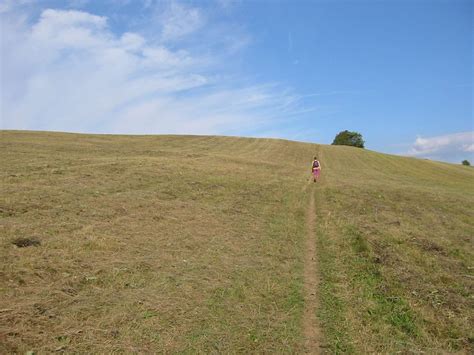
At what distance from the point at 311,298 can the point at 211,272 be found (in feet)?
8.71

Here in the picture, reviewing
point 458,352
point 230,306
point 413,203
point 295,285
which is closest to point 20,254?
point 230,306

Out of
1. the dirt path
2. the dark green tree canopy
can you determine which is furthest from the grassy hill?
the dark green tree canopy

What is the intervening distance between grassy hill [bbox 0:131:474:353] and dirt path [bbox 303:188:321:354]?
0.46 ft

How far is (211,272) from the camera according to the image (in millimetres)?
10109

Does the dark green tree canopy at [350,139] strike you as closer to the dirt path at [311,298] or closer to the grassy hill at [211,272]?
the grassy hill at [211,272]

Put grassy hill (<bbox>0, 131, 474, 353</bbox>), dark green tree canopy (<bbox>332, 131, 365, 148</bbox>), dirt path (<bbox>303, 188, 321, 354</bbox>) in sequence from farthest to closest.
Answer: dark green tree canopy (<bbox>332, 131, 365, 148</bbox>) < dirt path (<bbox>303, 188, 321, 354</bbox>) < grassy hill (<bbox>0, 131, 474, 353</bbox>)

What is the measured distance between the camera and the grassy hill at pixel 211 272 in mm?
7145

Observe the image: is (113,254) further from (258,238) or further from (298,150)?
(298,150)

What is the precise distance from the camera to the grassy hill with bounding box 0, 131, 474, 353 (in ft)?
23.4

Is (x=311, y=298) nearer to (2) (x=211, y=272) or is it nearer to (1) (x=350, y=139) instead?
(2) (x=211, y=272)

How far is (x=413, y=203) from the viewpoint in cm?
2339

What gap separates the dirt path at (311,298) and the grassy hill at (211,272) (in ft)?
0.46

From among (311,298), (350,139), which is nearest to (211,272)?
(311,298)

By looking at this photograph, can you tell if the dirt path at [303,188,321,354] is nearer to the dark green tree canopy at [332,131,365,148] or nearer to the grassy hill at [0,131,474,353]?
the grassy hill at [0,131,474,353]
